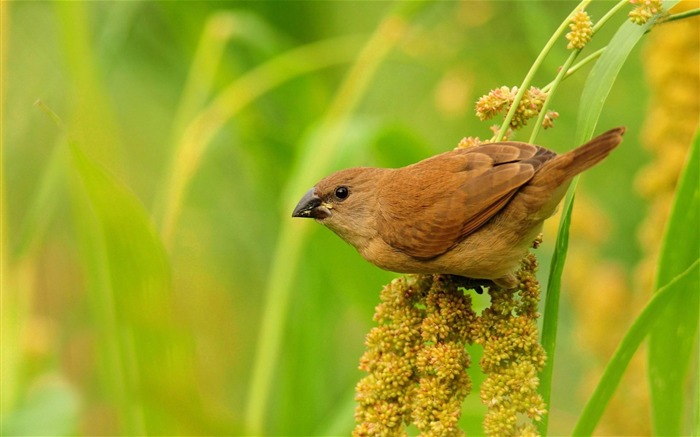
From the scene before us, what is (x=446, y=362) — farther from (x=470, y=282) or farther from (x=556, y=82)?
(x=556, y=82)

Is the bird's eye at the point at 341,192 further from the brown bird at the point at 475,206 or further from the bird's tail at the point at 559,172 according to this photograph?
the bird's tail at the point at 559,172

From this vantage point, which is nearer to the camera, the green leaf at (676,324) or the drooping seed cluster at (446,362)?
the drooping seed cluster at (446,362)

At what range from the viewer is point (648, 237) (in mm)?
2961

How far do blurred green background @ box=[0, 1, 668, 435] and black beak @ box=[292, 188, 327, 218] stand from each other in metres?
0.24

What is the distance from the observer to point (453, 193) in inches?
85.2

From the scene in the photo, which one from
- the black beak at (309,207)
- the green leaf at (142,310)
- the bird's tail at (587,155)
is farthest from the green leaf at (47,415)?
the bird's tail at (587,155)

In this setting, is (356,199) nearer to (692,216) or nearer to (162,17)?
(692,216)

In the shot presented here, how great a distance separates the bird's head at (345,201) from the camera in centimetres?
254

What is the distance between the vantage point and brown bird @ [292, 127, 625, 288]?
6.65 feet

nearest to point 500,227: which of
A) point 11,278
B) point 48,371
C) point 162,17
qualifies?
point 11,278

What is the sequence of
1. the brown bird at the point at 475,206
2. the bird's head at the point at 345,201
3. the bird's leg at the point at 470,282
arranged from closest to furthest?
1. the brown bird at the point at 475,206
2. the bird's leg at the point at 470,282
3. the bird's head at the point at 345,201

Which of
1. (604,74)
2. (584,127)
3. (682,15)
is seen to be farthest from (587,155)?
(682,15)

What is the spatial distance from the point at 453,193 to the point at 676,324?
0.62m

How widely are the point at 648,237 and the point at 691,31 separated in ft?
2.33
